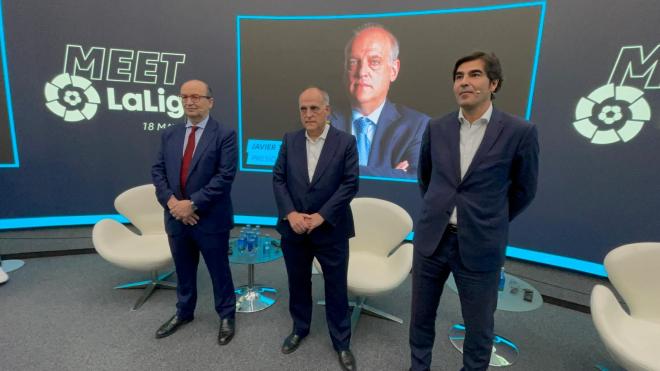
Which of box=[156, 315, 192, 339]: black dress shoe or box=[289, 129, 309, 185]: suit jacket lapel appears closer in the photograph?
box=[289, 129, 309, 185]: suit jacket lapel

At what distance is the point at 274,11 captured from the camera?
14.4ft

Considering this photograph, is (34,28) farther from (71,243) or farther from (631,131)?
(631,131)

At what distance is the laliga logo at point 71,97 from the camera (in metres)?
4.18

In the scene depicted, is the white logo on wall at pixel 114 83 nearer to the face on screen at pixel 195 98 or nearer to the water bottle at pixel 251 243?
the water bottle at pixel 251 243

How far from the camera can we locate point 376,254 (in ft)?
10.5

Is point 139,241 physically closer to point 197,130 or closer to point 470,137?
point 197,130

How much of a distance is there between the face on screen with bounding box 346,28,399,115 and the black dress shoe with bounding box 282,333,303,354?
2.99 meters

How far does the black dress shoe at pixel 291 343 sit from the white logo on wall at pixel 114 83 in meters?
3.48

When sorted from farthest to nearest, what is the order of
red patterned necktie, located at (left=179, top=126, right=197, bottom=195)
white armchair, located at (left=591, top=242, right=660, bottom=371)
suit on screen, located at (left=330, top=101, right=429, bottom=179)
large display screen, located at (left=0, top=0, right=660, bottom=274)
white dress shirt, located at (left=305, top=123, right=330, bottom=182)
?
suit on screen, located at (left=330, top=101, right=429, bottom=179) → large display screen, located at (left=0, top=0, right=660, bottom=274) → red patterned necktie, located at (left=179, top=126, right=197, bottom=195) → white dress shirt, located at (left=305, top=123, right=330, bottom=182) → white armchair, located at (left=591, top=242, right=660, bottom=371)

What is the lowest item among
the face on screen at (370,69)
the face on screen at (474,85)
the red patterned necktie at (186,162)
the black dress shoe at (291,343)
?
the black dress shoe at (291,343)

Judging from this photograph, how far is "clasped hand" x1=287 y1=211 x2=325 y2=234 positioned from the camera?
2.04m

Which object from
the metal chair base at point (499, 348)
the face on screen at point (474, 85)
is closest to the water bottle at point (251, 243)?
the metal chair base at point (499, 348)
